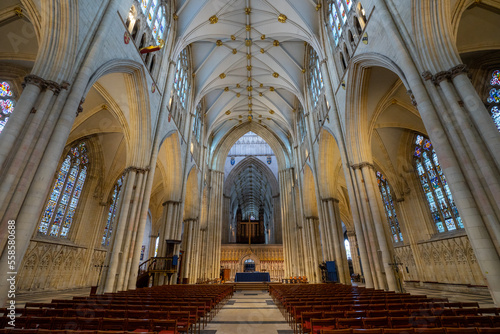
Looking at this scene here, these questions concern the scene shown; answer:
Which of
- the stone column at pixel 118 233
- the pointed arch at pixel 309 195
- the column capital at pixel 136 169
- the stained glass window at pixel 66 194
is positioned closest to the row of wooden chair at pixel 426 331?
the stone column at pixel 118 233

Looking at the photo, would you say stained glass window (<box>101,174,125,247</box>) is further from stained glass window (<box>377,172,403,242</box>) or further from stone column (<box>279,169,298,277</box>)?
stained glass window (<box>377,172,403,242</box>)

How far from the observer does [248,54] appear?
18.9 metres

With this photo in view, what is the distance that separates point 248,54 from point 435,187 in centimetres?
1605

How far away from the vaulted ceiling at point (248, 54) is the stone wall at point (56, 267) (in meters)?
13.4

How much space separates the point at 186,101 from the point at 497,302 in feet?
58.8

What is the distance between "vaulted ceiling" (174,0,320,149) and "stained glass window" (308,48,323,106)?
1.11 m

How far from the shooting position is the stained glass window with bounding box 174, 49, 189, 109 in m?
15.9

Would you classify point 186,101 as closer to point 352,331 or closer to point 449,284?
point 352,331

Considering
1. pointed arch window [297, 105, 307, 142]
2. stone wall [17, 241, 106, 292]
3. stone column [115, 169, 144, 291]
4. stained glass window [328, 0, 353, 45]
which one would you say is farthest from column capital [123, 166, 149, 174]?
pointed arch window [297, 105, 307, 142]

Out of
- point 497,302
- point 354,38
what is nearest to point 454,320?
point 497,302

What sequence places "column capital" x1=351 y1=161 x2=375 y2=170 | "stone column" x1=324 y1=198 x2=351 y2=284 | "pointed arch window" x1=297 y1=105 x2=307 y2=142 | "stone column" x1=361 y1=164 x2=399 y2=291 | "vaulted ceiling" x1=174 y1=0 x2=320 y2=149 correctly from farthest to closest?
"pointed arch window" x1=297 y1=105 x2=307 y2=142 → "vaulted ceiling" x1=174 y1=0 x2=320 y2=149 → "stone column" x1=324 y1=198 x2=351 y2=284 → "column capital" x1=351 y1=161 x2=375 y2=170 → "stone column" x1=361 y1=164 x2=399 y2=291

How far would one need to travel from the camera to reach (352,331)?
8.02ft

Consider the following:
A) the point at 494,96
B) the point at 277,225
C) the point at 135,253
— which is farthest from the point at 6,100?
the point at 277,225

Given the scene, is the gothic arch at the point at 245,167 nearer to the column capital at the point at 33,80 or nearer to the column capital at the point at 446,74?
the column capital at the point at 446,74
